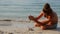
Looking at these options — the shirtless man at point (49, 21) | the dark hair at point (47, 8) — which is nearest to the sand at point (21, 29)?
the shirtless man at point (49, 21)

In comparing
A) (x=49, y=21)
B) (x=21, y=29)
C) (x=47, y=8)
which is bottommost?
(x=21, y=29)

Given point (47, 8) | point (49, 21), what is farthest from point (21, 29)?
point (47, 8)

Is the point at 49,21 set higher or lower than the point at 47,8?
lower

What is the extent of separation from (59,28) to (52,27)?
0.23 m

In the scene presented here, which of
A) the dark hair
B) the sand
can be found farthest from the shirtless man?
the sand

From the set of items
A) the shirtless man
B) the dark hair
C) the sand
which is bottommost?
the sand

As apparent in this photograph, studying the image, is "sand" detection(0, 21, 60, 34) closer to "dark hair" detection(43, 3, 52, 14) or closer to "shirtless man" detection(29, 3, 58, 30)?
"shirtless man" detection(29, 3, 58, 30)

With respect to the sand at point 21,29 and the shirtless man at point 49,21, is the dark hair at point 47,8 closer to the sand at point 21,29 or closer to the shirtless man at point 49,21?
the shirtless man at point 49,21

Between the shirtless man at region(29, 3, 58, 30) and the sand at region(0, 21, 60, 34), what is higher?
the shirtless man at region(29, 3, 58, 30)

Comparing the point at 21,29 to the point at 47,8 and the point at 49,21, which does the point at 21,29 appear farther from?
the point at 47,8

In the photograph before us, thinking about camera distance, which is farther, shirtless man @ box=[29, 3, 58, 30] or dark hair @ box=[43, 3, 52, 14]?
shirtless man @ box=[29, 3, 58, 30]

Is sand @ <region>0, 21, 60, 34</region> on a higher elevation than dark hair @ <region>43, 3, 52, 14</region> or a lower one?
lower

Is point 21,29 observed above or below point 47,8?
below

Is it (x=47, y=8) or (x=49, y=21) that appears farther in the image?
(x=49, y=21)
